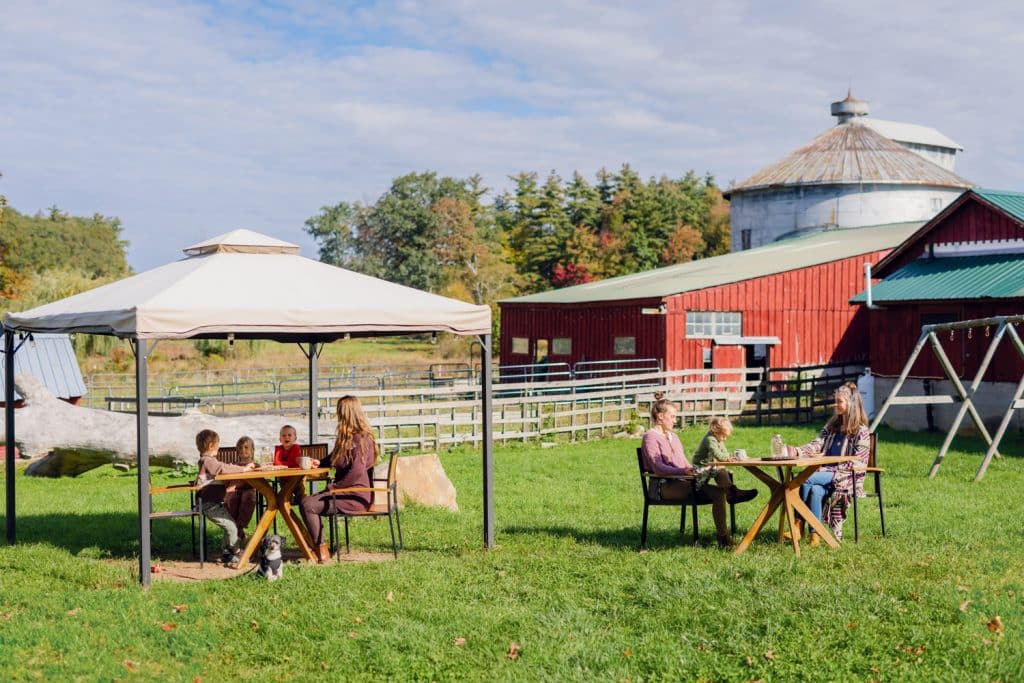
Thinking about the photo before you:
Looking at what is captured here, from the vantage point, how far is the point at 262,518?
985 centimetres

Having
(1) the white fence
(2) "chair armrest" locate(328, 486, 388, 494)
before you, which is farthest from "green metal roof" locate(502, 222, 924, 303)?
(2) "chair armrest" locate(328, 486, 388, 494)

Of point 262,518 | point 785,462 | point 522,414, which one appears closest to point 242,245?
point 262,518

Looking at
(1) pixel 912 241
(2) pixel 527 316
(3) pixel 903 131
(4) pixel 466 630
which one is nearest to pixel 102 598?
(4) pixel 466 630

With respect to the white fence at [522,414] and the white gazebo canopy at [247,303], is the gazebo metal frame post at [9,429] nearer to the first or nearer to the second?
the white gazebo canopy at [247,303]

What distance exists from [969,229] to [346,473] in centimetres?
1890

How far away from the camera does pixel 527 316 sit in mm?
38219

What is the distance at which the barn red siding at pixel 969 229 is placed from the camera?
2373 cm

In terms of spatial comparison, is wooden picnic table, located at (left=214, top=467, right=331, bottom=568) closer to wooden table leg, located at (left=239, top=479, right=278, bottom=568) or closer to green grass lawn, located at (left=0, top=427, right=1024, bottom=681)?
wooden table leg, located at (left=239, top=479, right=278, bottom=568)

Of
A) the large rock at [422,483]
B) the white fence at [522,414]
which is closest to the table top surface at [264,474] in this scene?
the large rock at [422,483]

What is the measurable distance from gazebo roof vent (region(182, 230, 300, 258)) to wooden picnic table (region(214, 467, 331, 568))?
214cm

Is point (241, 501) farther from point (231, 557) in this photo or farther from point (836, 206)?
point (836, 206)

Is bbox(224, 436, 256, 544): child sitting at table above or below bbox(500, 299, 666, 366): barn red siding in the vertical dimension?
below

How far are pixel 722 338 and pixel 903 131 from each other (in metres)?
38.6

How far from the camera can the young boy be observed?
10039 millimetres
